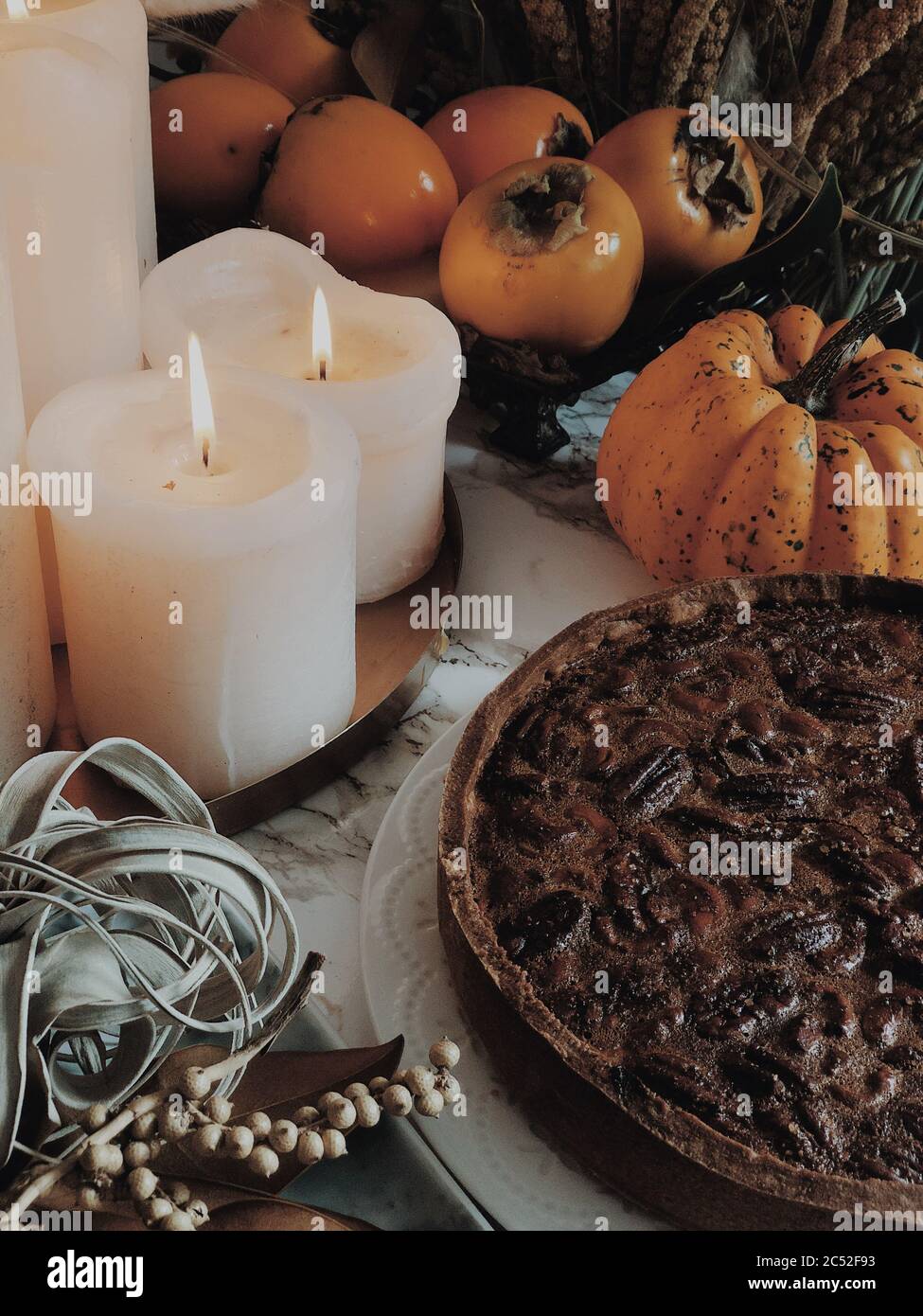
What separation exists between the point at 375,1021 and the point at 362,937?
2.0 inches

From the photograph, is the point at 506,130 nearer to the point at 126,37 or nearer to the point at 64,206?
the point at 126,37

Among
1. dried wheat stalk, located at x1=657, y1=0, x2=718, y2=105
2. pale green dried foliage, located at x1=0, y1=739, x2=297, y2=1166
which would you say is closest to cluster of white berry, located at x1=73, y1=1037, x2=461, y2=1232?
pale green dried foliage, located at x1=0, y1=739, x2=297, y2=1166

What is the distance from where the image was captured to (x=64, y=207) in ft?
1.97

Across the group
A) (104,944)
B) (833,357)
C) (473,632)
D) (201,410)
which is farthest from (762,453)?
(104,944)

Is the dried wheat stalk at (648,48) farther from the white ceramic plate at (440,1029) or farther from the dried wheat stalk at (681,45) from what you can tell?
the white ceramic plate at (440,1029)

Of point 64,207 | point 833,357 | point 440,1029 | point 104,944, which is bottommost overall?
point 440,1029

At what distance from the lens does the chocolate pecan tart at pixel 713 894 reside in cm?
48

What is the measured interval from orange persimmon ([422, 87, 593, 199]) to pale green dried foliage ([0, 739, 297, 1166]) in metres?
0.67

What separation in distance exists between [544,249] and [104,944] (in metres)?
0.59

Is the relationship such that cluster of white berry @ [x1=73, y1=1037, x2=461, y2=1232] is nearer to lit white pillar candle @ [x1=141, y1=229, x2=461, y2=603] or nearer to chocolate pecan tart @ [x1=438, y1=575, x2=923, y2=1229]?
chocolate pecan tart @ [x1=438, y1=575, x2=923, y2=1229]

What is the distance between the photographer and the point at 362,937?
597mm

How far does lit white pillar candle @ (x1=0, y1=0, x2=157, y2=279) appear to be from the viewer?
673 millimetres

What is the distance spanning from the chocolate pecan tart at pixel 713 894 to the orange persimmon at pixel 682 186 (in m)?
0.35

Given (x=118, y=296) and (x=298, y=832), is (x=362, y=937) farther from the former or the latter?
(x=118, y=296)
